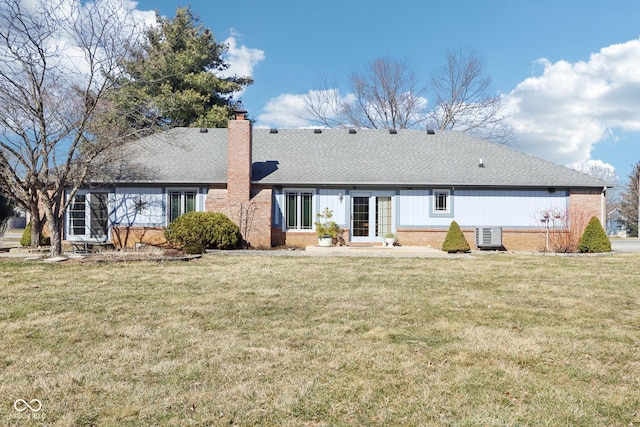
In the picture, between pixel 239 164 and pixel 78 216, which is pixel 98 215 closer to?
pixel 78 216

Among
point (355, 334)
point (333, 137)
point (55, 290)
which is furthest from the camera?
point (333, 137)

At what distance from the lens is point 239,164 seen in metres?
17.7

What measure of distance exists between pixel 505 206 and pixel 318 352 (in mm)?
16078

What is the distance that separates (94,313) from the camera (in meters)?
6.47

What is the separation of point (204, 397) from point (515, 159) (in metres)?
19.8

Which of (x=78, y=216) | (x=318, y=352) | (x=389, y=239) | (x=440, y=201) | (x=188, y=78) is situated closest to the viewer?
(x=318, y=352)

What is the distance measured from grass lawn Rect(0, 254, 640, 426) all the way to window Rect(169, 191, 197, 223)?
924 centimetres

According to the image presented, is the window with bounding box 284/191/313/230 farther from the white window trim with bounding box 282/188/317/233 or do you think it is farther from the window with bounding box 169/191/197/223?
the window with bounding box 169/191/197/223

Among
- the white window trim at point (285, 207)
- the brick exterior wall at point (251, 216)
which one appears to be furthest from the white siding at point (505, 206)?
the brick exterior wall at point (251, 216)

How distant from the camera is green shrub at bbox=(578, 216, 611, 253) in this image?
16891 millimetres

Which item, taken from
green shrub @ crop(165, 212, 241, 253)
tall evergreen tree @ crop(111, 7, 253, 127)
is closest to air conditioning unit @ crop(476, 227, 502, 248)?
green shrub @ crop(165, 212, 241, 253)

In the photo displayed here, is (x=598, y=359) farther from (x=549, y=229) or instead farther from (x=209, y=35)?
(x=209, y=35)

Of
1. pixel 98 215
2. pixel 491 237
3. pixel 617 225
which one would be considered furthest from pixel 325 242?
pixel 617 225

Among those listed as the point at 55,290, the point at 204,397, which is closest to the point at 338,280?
the point at 55,290
